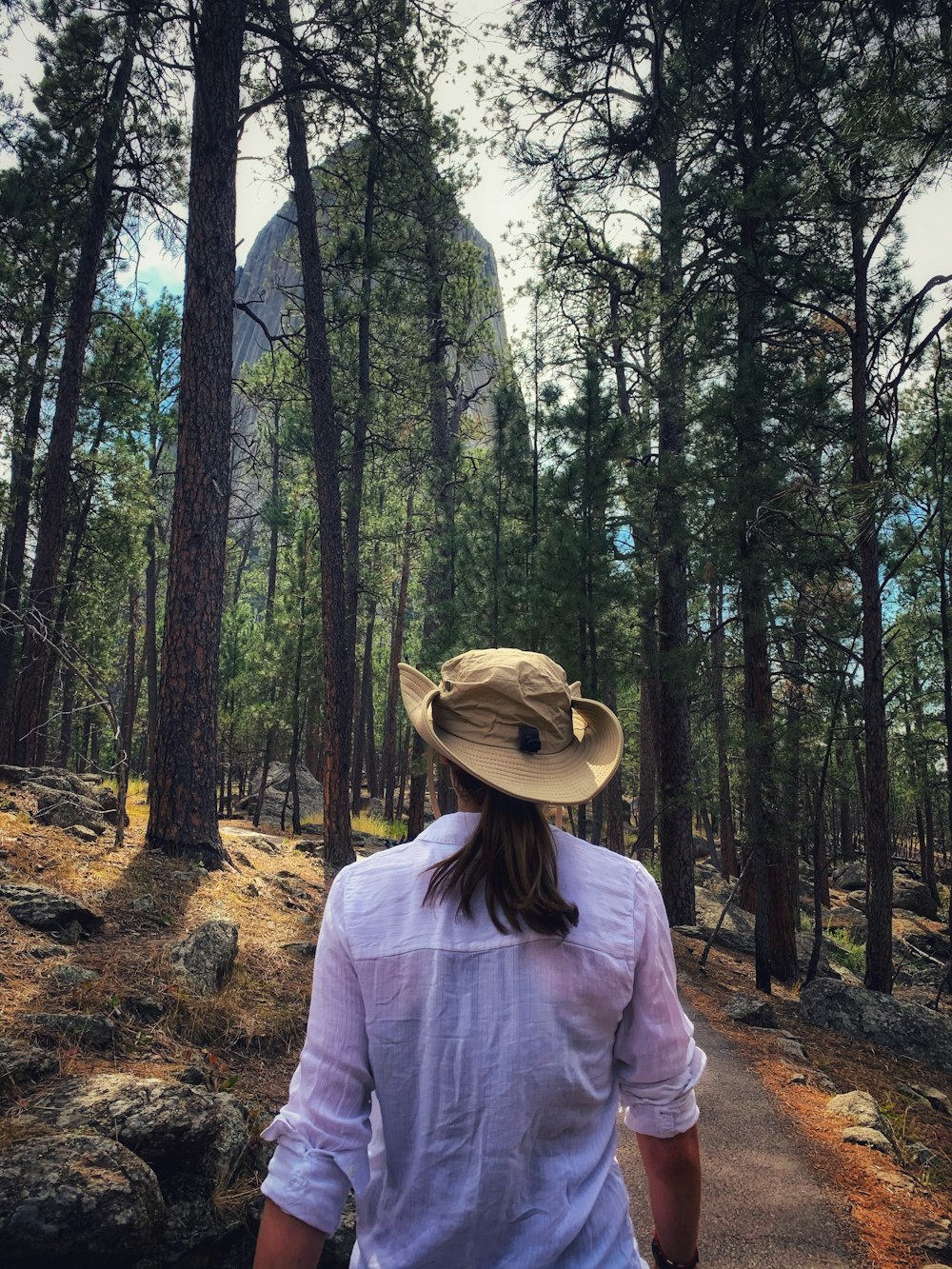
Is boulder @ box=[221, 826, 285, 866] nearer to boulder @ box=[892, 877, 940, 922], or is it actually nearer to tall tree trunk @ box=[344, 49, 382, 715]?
tall tree trunk @ box=[344, 49, 382, 715]

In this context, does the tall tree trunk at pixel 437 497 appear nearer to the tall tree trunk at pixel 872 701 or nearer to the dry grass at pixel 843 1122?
the dry grass at pixel 843 1122

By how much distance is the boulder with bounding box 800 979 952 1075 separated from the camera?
8.16 metres

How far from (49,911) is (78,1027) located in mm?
1583

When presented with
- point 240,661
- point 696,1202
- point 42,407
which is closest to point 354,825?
point 240,661

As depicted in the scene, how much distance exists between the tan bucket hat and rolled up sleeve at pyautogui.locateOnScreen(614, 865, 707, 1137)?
0.23m

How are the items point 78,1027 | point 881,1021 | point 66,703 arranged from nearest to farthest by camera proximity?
point 78,1027
point 881,1021
point 66,703

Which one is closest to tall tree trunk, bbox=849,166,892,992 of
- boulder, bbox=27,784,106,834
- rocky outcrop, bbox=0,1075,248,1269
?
rocky outcrop, bbox=0,1075,248,1269

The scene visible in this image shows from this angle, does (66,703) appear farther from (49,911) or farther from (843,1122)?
(843,1122)

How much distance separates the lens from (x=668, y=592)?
477 inches

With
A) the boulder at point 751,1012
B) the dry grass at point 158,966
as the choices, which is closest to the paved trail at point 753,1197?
the dry grass at point 158,966

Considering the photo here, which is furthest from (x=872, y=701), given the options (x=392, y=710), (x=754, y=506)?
(x=392, y=710)

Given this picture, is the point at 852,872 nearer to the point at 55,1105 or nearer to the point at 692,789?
the point at 692,789

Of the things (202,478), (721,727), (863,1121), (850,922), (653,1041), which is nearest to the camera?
(653,1041)

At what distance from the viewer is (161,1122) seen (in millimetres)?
3096
